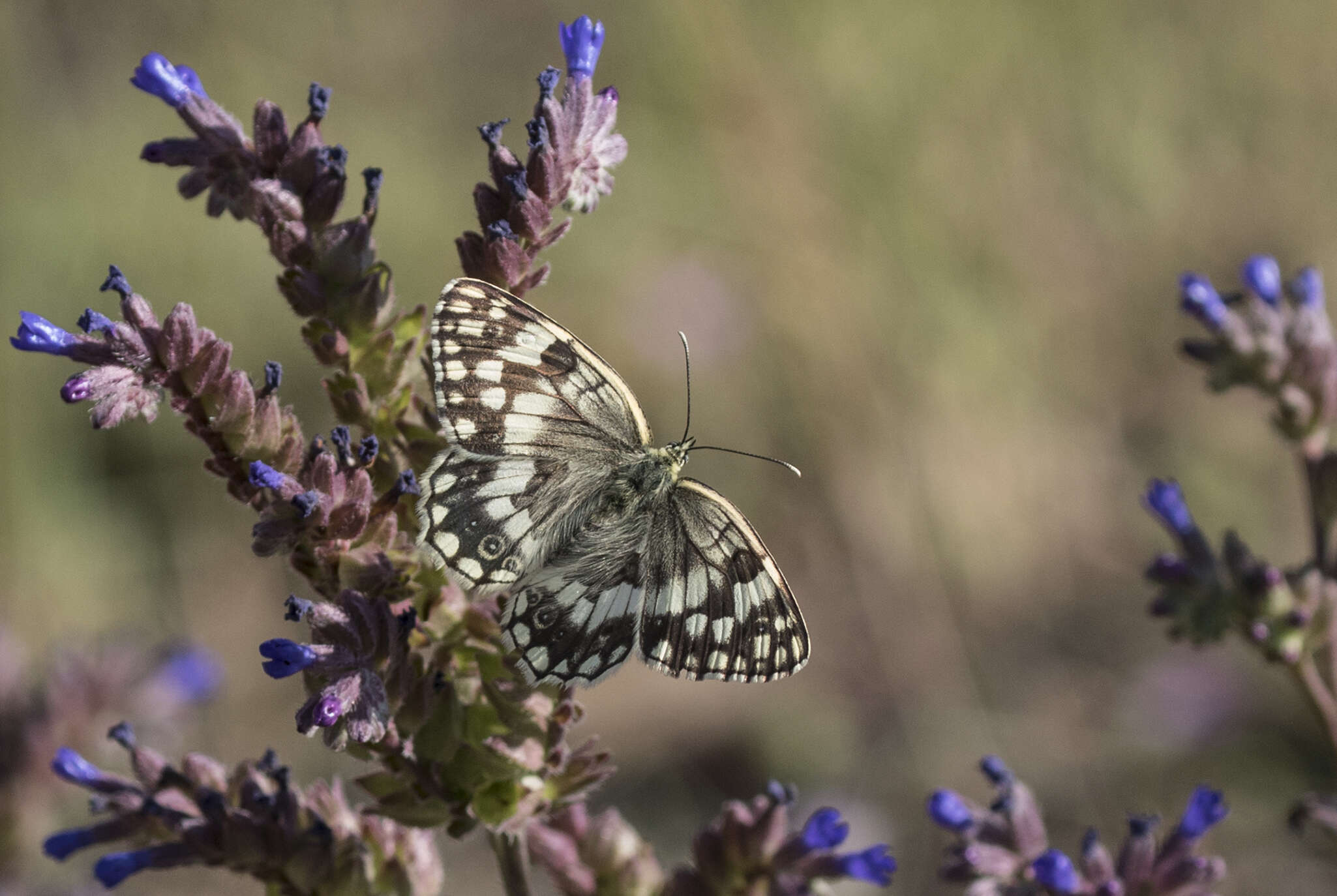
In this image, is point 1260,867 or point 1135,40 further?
point 1135,40

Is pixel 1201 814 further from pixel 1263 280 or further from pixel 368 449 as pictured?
pixel 368 449

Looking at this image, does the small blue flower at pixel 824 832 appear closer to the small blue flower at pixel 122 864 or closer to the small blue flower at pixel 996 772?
the small blue flower at pixel 996 772

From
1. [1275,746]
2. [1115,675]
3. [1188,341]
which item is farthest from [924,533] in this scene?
[1188,341]

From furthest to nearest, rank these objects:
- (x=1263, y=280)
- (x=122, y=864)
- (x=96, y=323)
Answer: (x=1263, y=280) → (x=122, y=864) → (x=96, y=323)

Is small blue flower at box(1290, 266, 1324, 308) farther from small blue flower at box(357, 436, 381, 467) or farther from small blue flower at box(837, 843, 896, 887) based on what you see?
small blue flower at box(357, 436, 381, 467)

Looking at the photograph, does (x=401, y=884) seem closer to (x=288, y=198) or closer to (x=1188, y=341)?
(x=288, y=198)

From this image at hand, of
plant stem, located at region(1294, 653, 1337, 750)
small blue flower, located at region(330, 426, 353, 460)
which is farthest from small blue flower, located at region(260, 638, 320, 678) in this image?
A: plant stem, located at region(1294, 653, 1337, 750)

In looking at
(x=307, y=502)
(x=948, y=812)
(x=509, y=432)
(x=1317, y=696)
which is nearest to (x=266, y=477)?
(x=307, y=502)
